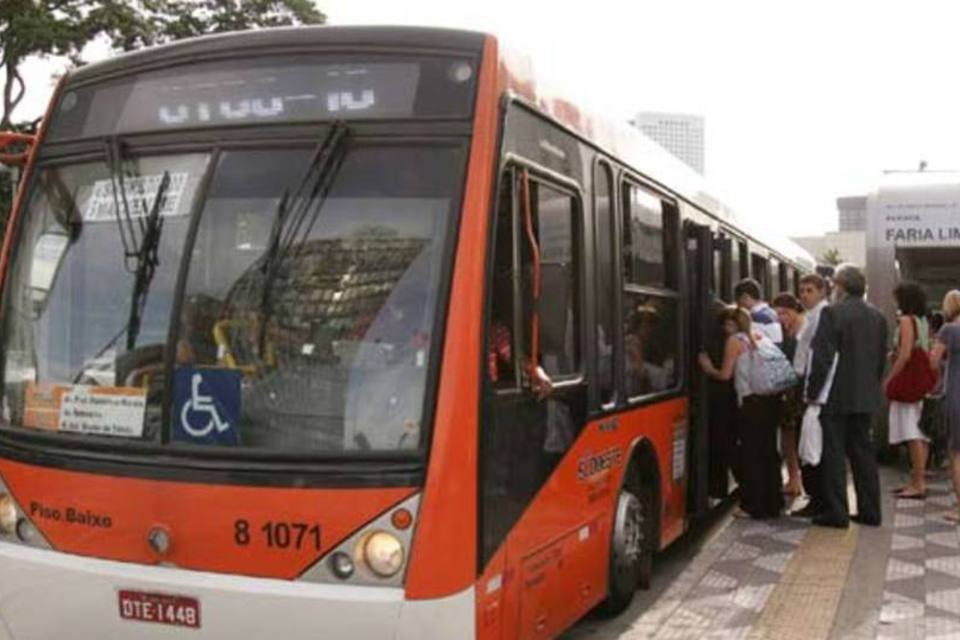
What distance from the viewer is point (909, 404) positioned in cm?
938

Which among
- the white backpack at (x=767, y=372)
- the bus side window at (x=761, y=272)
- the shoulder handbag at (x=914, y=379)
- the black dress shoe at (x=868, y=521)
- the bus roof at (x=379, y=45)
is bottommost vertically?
the black dress shoe at (x=868, y=521)

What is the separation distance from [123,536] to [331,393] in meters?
0.92

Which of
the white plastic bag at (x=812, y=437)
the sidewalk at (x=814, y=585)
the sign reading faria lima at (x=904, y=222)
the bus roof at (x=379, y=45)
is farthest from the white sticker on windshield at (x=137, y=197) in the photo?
the sign reading faria lima at (x=904, y=222)

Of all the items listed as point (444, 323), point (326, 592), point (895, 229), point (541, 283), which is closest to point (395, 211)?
point (444, 323)

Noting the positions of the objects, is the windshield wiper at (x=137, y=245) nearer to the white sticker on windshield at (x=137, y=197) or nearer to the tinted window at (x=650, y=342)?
the white sticker on windshield at (x=137, y=197)

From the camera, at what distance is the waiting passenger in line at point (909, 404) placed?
366 inches

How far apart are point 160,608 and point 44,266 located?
1.48 metres

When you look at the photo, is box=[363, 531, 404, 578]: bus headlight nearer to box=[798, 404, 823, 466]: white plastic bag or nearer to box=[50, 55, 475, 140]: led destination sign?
box=[50, 55, 475, 140]: led destination sign

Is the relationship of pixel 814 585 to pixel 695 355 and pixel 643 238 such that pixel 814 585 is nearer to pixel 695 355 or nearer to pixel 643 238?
pixel 695 355

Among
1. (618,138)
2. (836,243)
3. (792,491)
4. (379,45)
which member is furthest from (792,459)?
(836,243)

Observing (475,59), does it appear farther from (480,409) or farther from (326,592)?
(326,592)

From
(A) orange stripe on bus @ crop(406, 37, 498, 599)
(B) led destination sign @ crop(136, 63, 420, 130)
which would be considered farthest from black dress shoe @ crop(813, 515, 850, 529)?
(B) led destination sign @ crop(136, 63, 420, 130)

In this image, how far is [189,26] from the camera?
2786 centimetres

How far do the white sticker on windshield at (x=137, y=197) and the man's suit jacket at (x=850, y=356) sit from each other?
5.08 m
